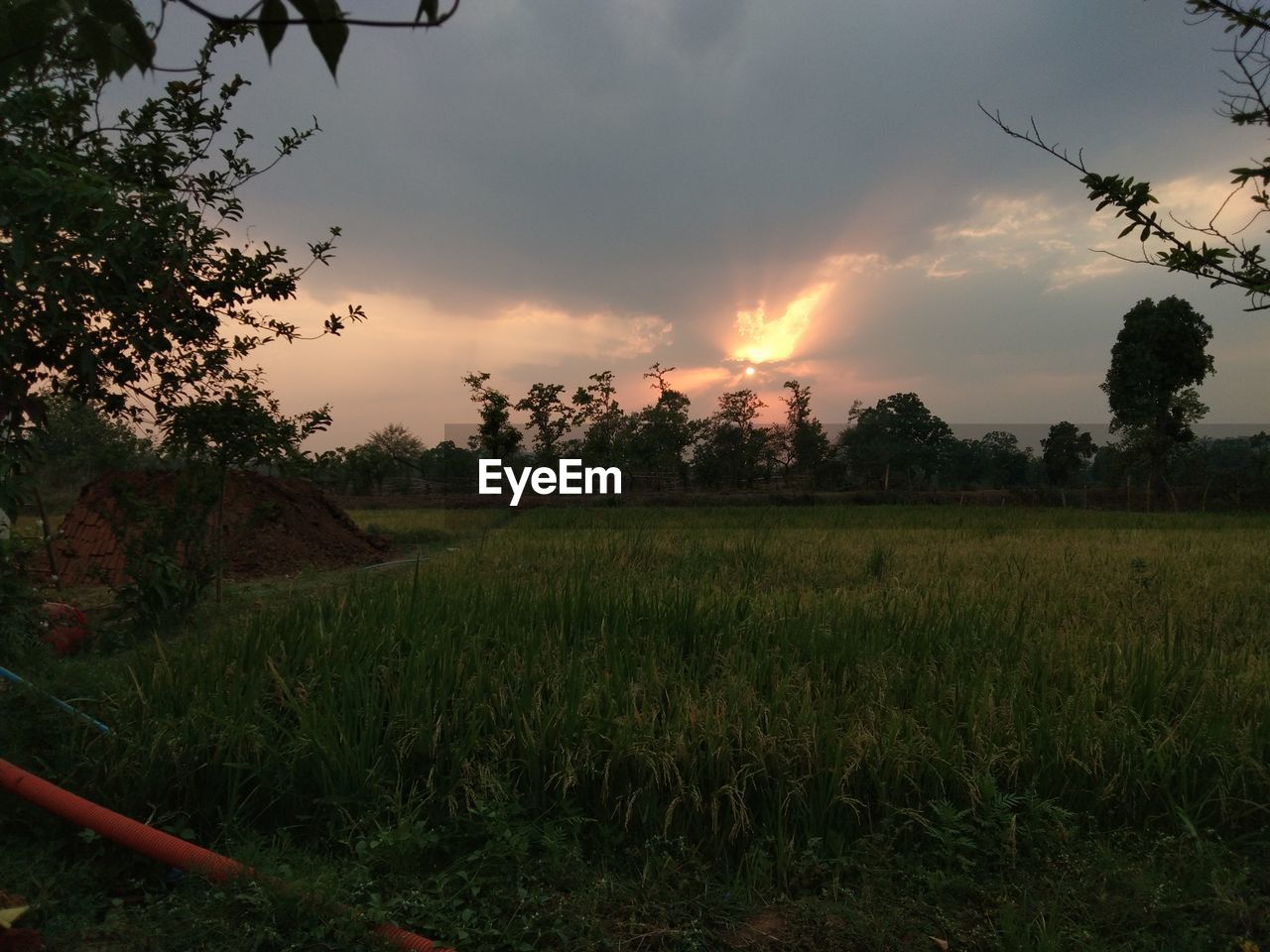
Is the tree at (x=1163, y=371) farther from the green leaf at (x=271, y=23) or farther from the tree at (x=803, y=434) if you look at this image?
the green leaf at (x=271, y=23)

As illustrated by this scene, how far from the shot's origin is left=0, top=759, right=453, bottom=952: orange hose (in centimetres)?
239

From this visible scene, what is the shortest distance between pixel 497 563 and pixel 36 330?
4.88m

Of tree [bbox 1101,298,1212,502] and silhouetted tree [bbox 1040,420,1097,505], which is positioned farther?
silhouetted tree [bbox 1040,420,1097,505]

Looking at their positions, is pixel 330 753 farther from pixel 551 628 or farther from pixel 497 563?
pixel 497 563

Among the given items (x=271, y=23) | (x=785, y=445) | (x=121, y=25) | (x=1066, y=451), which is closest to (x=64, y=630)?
(x=121, y=25)

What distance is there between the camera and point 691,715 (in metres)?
3.01

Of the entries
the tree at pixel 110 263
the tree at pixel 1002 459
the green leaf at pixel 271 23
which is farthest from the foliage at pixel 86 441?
the tree at pixel 1002 459

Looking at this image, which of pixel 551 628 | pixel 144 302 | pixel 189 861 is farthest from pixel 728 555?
pixel 189 861

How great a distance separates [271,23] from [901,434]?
52.7 metres

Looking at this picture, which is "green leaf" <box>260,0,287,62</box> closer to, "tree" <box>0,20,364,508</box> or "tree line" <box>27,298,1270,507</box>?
"tree" <box>0,20,364,508</box>

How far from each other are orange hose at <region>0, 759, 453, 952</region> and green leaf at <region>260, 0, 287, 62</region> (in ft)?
7.59

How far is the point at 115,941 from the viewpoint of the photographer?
87.8 inches

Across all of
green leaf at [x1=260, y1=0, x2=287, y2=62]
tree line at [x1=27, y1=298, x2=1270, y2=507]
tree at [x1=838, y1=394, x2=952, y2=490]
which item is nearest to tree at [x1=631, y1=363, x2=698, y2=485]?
tree line at [x1=27, y1=298, x2=1270, y2=507]
